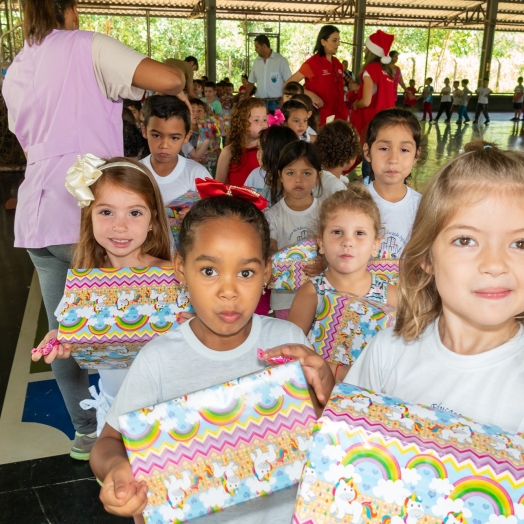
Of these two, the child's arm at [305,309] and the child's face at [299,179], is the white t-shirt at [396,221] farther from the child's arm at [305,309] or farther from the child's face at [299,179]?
the child's arm at [305,309]

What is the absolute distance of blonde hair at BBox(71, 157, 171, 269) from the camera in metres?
1.92

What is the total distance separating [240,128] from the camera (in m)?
4.05

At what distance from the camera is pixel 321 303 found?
1701mm

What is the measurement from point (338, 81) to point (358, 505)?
5474 millimetres

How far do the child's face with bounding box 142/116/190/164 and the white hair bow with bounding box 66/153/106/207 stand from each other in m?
0.96

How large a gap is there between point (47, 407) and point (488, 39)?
67.7 ft

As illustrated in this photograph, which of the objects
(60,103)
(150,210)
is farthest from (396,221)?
(60,103)

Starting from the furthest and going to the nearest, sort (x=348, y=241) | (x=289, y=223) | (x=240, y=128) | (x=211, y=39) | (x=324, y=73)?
1. (x=211, y=39)
2. (x=324, y=73)
3. (x=240, y=128)
4. (x=289, y=223)
5. (x=348, y=241)

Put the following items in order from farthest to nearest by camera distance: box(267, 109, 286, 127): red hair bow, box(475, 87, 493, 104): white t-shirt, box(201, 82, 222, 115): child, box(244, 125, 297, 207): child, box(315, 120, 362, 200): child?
box(475, 87, 493, 104): white t-shirt
box(201, 82, 222, 115): child
box(267, 109, 286, 127): red hair bow
box(315, 120, 362, 200): child
box(244, 125, 297, 207): child

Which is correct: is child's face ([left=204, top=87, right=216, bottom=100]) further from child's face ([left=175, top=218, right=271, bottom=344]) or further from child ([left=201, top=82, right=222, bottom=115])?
child's face ([left=175, top=218, right=271, bottom=344])

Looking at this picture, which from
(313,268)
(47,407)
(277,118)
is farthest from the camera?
(277,118)

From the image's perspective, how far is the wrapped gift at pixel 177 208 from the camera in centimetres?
250

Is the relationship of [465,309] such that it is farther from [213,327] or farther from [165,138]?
[165,138]

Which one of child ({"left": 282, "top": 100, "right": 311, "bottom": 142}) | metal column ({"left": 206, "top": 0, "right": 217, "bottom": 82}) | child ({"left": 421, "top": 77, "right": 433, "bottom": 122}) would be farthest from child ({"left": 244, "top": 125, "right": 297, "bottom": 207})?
child ({"left": 421, "top": 77, "right": 433, "bottom": 122})
